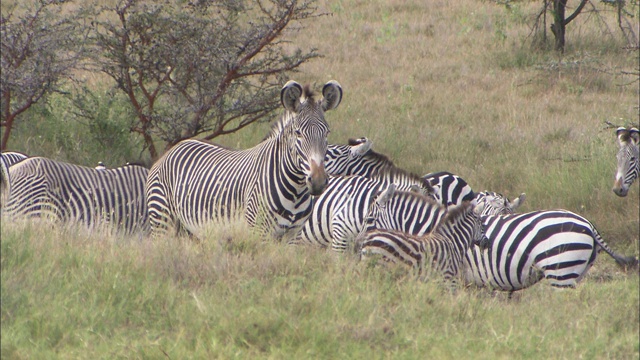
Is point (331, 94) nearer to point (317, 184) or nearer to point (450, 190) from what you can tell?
point (317, 184)

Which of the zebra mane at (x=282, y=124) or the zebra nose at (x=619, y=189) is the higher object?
the zebra mane at (x=282, y=124)

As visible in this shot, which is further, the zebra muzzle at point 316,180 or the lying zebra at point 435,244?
the zebra muzzle at point 316,180

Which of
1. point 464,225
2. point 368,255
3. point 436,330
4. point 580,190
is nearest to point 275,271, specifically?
point 368,255

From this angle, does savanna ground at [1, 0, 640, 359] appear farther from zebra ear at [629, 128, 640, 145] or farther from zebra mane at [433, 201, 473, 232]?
zebra ear at [629, 128, 640, 145]

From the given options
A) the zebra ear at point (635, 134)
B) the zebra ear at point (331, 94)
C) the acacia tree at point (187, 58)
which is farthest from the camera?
the acacia tree at point (187, 58)

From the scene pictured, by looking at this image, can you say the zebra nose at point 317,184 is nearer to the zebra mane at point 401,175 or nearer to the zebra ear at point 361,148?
the zebra mane at point 401,175

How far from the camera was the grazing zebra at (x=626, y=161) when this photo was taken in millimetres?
10477

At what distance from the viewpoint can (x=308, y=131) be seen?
7207 mm

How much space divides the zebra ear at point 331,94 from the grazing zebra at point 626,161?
14.8 feet

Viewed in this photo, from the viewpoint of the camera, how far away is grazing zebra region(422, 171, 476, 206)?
10.2 meters

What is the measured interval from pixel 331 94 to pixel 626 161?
4708mm

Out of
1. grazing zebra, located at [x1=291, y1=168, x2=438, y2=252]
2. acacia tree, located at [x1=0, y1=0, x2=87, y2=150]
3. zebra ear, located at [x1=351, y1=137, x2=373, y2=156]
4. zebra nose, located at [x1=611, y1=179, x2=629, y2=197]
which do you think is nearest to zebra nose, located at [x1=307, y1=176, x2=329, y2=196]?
grazing zebra, located at [x1=291, y1=168, x2=438, y2=252]

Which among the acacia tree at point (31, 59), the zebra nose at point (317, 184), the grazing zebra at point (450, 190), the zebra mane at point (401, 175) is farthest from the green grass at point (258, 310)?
the acacia tree at point (31, 59)

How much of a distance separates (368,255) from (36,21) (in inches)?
292
